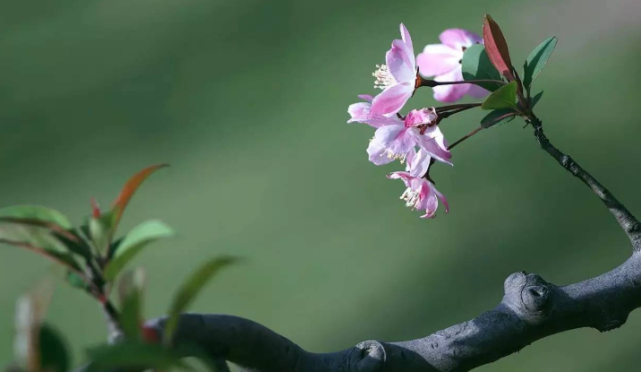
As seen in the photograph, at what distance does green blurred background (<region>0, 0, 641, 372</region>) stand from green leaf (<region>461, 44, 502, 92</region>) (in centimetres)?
100

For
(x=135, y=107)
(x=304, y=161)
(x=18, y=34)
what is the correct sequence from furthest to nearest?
(x=18, y=34) < (x=135, y=107) < (x=304, y=161)

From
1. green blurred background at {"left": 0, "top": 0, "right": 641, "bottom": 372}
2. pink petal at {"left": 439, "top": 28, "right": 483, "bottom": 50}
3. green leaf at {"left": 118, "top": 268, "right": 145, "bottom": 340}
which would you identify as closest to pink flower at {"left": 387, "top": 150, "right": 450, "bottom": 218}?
pink petal at {"left": 439, "top": 28, "right": 483, "bottom": 50}

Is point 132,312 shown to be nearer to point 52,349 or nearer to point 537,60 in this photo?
point 52,349

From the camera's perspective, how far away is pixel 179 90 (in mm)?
2578

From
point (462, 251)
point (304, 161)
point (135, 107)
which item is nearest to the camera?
point (462, 251)

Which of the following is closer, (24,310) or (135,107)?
(24,310)

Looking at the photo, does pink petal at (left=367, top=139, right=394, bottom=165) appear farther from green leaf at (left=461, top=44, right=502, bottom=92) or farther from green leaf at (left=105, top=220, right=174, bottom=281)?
green leaf at (left=105, top=220, right=174, bottom=281)

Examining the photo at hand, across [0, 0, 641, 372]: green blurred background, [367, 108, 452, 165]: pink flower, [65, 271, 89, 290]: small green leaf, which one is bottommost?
[65, 271, 89, 290]: small green leaf

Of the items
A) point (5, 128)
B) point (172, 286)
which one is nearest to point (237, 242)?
point (172, 286)

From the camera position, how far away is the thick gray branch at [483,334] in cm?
34

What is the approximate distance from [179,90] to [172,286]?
96cm

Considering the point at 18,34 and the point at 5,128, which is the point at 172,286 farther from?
the point at 18,34

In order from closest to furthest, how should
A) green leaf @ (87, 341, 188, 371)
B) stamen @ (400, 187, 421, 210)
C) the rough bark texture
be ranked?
green leaf @ (87, 341, 188, 371) < the rough bark texture < stamen @ (400, 187, 421, 210)

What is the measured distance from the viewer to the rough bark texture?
1.10 ft
